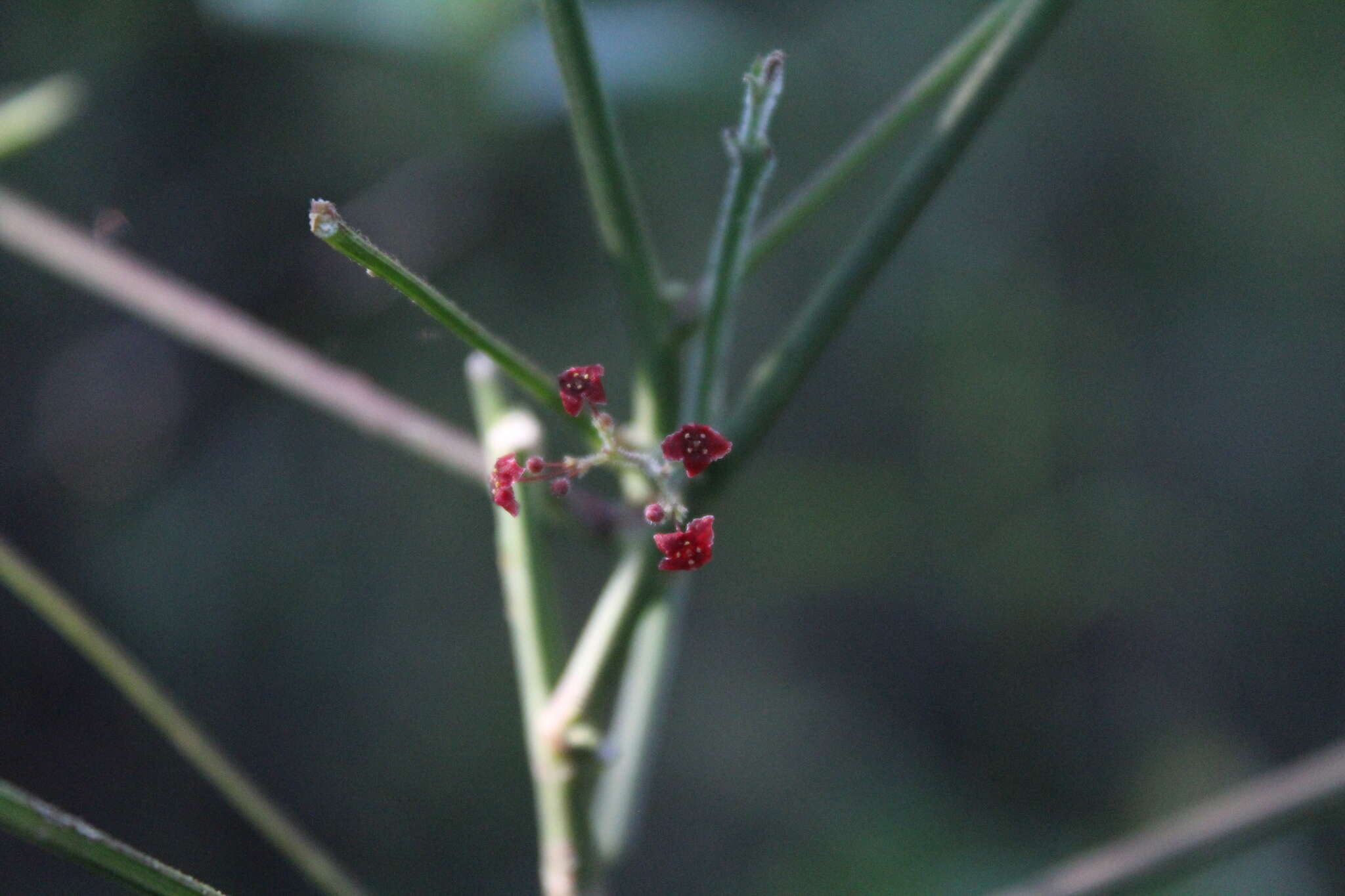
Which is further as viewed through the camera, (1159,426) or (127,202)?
(1159,426)

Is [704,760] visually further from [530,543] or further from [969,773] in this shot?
[530,543]

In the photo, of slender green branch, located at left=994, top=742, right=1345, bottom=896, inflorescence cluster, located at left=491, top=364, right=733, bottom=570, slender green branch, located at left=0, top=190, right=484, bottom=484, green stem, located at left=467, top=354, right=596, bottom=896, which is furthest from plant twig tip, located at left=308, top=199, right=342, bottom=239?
slender green branch, located at left=994, top=742, right=1345, bottom=896

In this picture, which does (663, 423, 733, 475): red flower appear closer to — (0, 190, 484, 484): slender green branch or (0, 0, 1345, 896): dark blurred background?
(0, 190, 484, 484): slender green branch

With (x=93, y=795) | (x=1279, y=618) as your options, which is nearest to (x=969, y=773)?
(x=1279, y=618)

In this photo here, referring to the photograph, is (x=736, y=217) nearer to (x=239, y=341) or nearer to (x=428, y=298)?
(x=428, y=298)

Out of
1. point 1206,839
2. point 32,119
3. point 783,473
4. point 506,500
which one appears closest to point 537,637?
point 506,500
